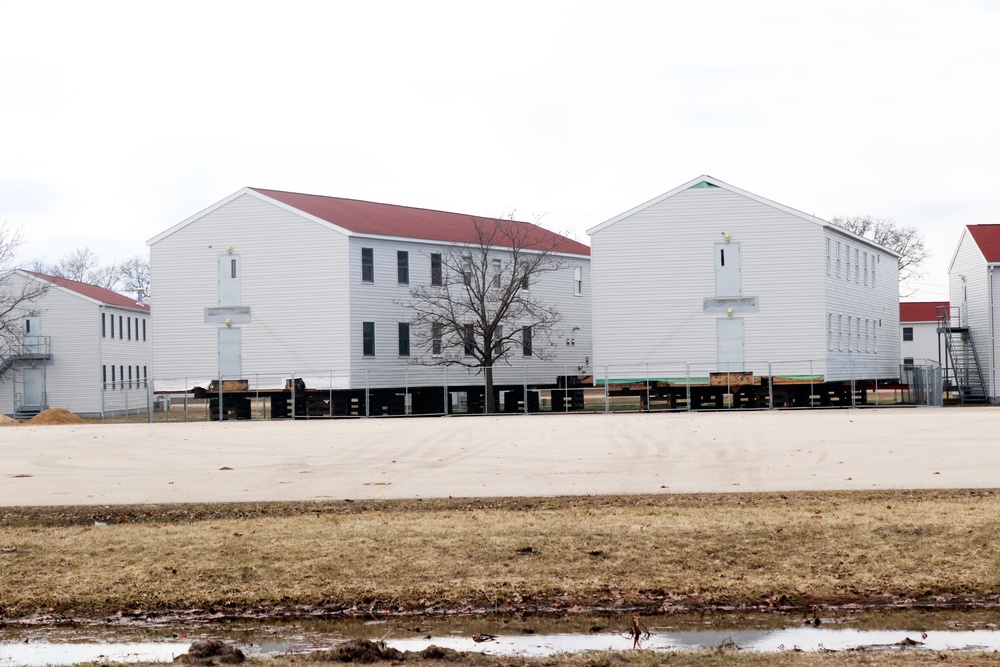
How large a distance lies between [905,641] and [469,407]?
166 ft

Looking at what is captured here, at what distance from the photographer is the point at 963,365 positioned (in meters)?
61.2

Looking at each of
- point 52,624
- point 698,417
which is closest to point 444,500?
point 52,624

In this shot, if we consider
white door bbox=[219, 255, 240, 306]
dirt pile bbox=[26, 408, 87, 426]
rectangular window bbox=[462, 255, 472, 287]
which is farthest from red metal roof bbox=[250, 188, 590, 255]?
dirt pile bbox=[26, 408, 87, 426]

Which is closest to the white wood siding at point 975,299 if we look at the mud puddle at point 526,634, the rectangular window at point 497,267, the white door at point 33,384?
the rectangular window at point 497,267

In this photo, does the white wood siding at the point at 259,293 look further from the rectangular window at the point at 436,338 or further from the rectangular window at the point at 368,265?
the rectangular window at the point at 436,338

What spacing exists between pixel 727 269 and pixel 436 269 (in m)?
14.4

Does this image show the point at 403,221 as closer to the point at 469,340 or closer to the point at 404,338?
the point at 404,338

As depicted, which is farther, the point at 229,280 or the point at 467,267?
the point at 467,267

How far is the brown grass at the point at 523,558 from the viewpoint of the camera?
1136 cm

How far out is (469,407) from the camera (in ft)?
196

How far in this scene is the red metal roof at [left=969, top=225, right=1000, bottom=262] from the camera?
57.1 m

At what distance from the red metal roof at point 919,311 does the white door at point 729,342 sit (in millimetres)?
46742

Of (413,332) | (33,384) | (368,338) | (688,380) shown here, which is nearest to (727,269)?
(688,380)

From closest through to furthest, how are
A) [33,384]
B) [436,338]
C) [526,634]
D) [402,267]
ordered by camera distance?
[526,634] < [402,267] < [436,338] < [33,384]
